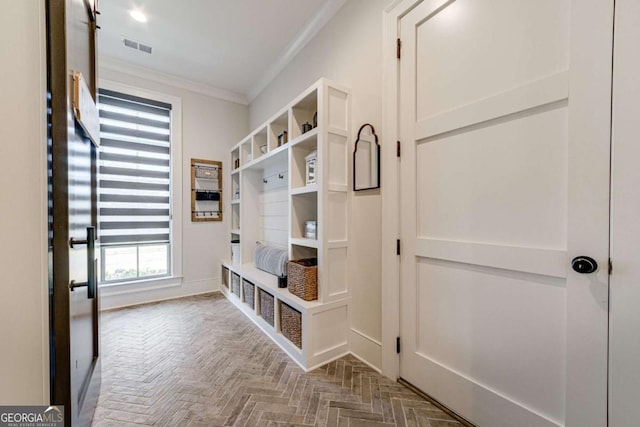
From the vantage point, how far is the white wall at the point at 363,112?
2090 millimetres

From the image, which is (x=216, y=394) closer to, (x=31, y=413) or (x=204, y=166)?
(x=31, y=413)

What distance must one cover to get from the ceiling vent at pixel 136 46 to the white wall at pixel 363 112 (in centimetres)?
227

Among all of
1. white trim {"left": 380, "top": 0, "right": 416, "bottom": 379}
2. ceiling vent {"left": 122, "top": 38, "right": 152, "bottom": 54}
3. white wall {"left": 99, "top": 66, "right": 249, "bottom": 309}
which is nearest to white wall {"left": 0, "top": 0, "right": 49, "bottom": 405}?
white trim {"left": 380, "top": 0, "right": 416, "bottom": 379}

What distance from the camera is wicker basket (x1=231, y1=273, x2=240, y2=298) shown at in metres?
3.50

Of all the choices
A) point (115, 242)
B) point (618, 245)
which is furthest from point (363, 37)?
point (115, 242)

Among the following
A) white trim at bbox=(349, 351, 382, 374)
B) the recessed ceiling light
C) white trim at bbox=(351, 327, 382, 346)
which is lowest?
white trim at bbox=(349, 351, 382, 374)

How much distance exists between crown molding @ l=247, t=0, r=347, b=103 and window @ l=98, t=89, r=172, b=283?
4.71 feet

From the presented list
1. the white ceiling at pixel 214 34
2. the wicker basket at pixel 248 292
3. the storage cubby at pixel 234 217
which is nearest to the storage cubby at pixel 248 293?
the wicker basket at pixel 248 292

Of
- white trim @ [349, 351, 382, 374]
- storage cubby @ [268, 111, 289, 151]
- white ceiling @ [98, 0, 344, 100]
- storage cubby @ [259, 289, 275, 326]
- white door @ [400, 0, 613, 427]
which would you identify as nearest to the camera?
white door @ [400, 0, 613, 427]

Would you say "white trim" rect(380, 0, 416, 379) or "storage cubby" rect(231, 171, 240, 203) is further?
"storage cubby" rect(231, 171, 240, 203)

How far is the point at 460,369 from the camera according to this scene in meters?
1.57

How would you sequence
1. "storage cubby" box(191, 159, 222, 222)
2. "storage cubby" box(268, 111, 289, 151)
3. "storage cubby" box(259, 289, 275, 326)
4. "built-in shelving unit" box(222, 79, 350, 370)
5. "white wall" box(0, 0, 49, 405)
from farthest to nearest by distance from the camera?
"storage cubby" box(191, 159, 222, 222)
"storage cubby" box(268, 111, 289, 151)
"storage cubby" box(259, 289, 275, 326)
"built-in shelving unit" box(222, 79, 350, 370)
"white wall" box(0, 0, 49, 405)

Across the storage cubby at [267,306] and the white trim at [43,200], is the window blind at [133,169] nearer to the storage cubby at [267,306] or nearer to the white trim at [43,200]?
the storage cubby at [267,306]

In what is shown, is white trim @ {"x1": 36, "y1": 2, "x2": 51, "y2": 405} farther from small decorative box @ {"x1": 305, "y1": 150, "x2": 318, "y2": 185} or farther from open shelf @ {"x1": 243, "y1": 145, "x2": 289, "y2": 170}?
open shelf @ {"x1": 243, "y1": 145, "x2": 289, "y2": 170}
